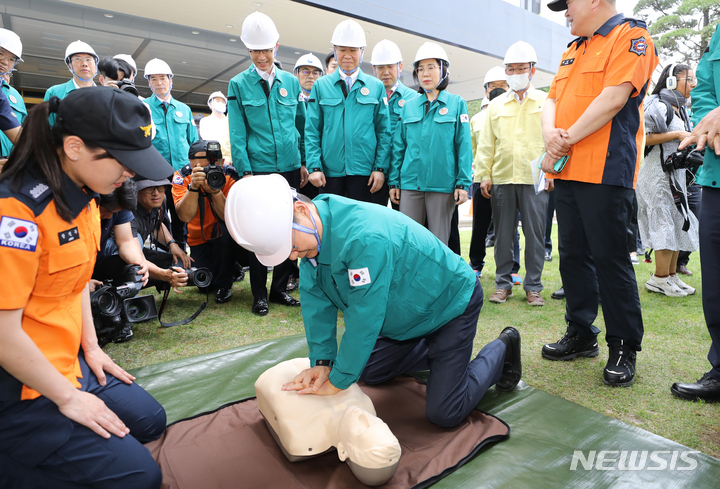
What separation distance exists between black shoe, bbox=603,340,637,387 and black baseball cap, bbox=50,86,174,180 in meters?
2.13

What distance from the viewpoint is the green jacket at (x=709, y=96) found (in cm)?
196

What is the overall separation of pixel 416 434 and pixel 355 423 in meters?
0.38

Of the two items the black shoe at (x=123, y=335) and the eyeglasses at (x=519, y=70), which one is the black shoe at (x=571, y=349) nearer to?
the eyeglasses at (x=519, y=70)

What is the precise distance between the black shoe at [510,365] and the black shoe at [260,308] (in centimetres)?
187

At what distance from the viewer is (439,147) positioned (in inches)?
140

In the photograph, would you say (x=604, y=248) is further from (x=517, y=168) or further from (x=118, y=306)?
(x=118, y=306)

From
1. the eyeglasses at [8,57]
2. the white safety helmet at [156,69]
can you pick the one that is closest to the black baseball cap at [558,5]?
the white safety helmet at [156,69]

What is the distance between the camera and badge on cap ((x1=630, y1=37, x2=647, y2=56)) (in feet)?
6.55

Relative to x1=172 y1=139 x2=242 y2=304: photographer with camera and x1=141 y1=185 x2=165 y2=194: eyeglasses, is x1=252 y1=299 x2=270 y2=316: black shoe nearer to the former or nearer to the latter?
x1=172 y1=139 x2=242 y2=304: photographer with camera

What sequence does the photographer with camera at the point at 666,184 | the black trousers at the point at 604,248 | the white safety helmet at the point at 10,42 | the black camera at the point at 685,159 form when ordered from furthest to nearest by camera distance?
1. the white safety helmet at the point at 10,42
2. the photographer with camera at the point at 666,184
3. the black camera at the point at 685,159
4. the black trousers at the point at 604,248

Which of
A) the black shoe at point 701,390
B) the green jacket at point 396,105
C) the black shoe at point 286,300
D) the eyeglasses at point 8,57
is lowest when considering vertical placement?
the black shoe at point 286,300

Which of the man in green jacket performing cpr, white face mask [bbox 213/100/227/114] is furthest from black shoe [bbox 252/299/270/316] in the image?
white face mask [bbox 213/100/227/114]

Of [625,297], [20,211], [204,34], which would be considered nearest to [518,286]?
[625,297]

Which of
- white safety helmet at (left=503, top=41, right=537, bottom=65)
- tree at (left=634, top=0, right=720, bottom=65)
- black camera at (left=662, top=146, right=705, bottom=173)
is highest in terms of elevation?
tree at (left=634, top=0, right=720, bottom=65)
